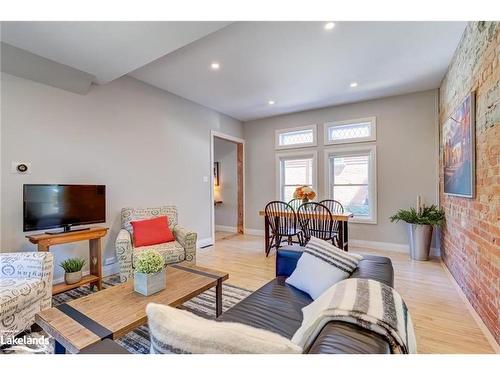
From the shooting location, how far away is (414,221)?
3.77 meters

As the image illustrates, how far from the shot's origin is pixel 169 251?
9.24ft

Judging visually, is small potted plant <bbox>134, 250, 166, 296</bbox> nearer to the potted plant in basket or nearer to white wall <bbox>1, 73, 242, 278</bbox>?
white wall <bbox>1, 73, 242, 278</bbox>

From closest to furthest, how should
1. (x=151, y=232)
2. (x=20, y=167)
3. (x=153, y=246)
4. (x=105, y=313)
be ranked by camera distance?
1. (x=105, y=313)
2. (x=20, y=167)
3. (x=153, y=246)
4. (x=151, y=232)

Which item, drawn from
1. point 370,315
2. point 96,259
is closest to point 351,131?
point 370,315

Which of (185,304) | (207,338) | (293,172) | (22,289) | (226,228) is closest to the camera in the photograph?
(207,338)

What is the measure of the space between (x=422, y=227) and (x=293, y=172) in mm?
2581

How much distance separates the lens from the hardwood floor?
1.83m

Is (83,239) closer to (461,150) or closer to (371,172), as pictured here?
(461,150)

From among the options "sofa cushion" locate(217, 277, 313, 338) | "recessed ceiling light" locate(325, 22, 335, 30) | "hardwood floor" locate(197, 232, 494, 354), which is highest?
"recessed ceiling light" locate(325, 22, 335, 30)

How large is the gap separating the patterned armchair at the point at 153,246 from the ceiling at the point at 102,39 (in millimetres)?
1806

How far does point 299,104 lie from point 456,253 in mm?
3334

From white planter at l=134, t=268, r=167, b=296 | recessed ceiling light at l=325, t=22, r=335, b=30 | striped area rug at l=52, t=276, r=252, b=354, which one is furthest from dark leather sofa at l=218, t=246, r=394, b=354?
recessed ceiling light at l=325, t=22, r=335, b=30

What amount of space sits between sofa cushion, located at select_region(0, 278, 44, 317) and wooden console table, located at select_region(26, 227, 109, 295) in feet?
1.65

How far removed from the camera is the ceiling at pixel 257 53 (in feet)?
7.23
